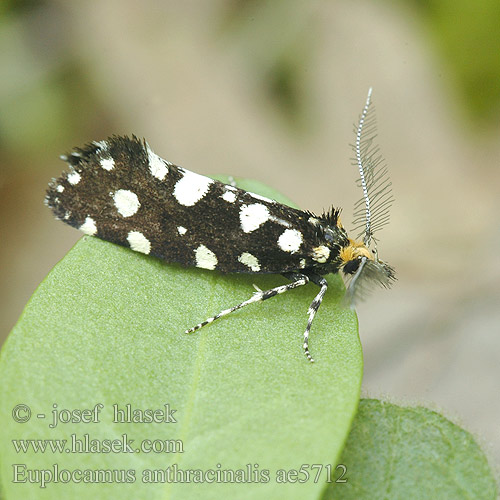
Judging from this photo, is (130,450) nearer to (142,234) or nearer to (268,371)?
(268,371)

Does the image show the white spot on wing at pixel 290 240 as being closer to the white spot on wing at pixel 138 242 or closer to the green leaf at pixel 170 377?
the green leaf at pixel 170 377

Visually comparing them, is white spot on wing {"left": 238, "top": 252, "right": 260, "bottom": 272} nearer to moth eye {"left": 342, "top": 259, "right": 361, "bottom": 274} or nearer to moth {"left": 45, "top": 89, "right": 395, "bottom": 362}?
moth {"left": 45, "top": 89, "right": 395, "bottom": 362}

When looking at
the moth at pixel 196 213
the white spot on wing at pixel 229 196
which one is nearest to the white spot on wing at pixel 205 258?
the moth at pixel 196 213

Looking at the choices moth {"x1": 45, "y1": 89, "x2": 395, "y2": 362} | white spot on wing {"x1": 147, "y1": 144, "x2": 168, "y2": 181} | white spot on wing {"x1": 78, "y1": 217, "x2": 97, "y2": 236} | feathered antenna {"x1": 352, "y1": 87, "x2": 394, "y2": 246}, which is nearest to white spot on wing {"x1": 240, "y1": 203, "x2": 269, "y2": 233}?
moth {"x1": 45, "y1": 89, "x2": 395, "y2": 362}

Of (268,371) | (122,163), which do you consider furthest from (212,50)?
(268,371)

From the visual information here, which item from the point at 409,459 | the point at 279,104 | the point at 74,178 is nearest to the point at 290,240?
the point at 74,178

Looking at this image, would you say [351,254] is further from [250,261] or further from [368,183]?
[250,261]
